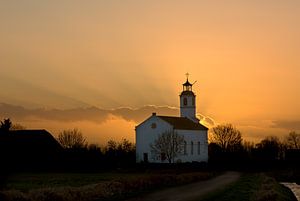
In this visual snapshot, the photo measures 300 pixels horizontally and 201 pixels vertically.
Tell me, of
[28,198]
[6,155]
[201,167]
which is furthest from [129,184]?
[201,167]

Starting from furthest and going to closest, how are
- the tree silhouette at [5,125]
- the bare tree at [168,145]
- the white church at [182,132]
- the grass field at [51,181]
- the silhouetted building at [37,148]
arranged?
the white church at [182,132] < the bare tree at [168,145] < the silhouetted building at [37,148] < the grass field at [51,181] < the tree silhouette at [5,125]

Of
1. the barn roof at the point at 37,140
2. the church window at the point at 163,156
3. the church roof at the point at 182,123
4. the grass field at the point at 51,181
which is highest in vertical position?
the church roof at the point at 182,123

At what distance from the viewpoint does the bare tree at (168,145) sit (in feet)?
323

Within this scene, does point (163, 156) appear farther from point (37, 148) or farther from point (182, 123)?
point (37, 148)

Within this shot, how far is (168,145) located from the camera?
98500mm

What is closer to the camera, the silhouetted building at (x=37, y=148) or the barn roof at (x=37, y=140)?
the silhouetted building at (x=37, y=148)

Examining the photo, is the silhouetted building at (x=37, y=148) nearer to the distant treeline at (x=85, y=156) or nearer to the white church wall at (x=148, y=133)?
the distant treeline at (x=85, y=156)

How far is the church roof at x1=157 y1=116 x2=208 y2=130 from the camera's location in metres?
103

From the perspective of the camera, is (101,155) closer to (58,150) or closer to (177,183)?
(58,150)

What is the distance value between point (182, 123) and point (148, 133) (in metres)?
7.23

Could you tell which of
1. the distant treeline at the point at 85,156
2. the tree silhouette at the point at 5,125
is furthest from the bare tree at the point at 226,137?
the tree silhouette at the point at 5,125

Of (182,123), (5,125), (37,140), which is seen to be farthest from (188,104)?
(5,125)

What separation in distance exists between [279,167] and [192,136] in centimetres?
1960

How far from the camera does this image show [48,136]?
81.4m
